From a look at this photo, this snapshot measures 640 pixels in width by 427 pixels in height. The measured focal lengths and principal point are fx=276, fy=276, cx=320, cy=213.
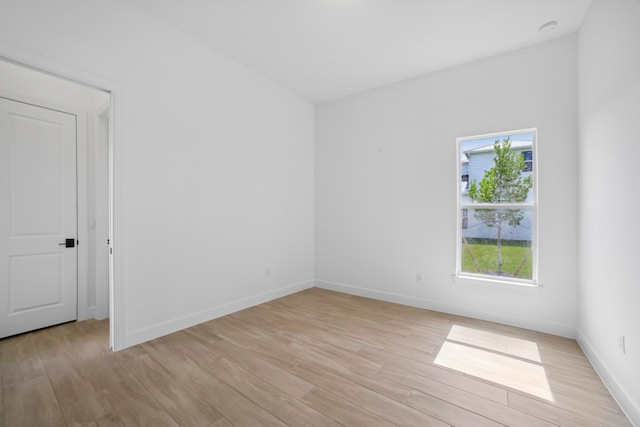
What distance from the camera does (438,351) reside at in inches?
101

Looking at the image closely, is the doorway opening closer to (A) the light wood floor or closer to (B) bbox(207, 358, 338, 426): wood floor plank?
(A) the light wood floor

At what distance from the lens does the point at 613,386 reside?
1938 mm

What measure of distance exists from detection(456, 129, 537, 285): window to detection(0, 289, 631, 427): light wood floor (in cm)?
71

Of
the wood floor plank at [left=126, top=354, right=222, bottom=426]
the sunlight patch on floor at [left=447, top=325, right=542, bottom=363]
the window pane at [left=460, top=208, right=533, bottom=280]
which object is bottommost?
the sunlight patch on floor at [left=447, top=325, right=542, bottom=363]

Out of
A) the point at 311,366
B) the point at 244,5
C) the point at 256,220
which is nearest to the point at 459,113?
the point at 244,5

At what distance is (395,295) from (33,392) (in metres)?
3.69

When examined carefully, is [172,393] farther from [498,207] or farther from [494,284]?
[498,207]

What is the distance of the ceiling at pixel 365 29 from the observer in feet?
8.36

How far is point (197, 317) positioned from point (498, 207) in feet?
12.3

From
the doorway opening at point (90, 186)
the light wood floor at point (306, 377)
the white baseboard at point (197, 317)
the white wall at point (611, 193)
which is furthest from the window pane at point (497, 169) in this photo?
the doorway opening at point (90, 186)

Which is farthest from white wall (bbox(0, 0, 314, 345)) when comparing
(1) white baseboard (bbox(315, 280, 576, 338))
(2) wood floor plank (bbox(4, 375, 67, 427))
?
(1) white baseboard (bbox(315, 280, 576, 338))

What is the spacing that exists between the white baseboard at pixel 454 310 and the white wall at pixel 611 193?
21 centimetres

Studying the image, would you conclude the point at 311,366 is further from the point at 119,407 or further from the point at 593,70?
the point at 593,70

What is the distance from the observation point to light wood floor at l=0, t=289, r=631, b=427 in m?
1.73
